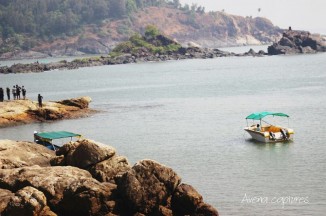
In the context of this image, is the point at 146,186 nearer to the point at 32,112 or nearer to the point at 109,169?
the point at 109,169

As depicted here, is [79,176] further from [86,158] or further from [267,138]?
[267,138]

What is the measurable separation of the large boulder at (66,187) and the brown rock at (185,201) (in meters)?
3.12

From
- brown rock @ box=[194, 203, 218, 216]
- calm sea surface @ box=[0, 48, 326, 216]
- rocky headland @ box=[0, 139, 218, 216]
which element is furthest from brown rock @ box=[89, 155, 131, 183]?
calm sea surface @ box=[0, 48, 326, 216]

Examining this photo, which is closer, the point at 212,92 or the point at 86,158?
the point at 86,158

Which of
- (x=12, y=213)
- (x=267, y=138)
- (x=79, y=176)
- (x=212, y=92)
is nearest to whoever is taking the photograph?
(x=12, y=213)

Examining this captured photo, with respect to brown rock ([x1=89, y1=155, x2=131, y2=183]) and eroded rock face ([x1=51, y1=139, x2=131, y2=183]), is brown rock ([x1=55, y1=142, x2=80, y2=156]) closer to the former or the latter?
eroded rock face ([x1=51, y1=139, x2=131, y2=183])

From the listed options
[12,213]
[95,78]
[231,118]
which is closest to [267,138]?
[231,118]

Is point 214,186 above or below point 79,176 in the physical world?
below

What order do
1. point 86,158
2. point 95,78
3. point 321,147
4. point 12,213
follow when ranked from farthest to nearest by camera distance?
point 95,78
point 321,147
point 86,158
point 12,213

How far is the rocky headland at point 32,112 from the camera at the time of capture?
65.1 metres

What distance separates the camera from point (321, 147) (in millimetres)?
48406

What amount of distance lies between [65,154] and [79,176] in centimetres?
475

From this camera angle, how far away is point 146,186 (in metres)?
29.5

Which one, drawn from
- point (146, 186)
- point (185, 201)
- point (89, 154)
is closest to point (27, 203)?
point (146, 186)
